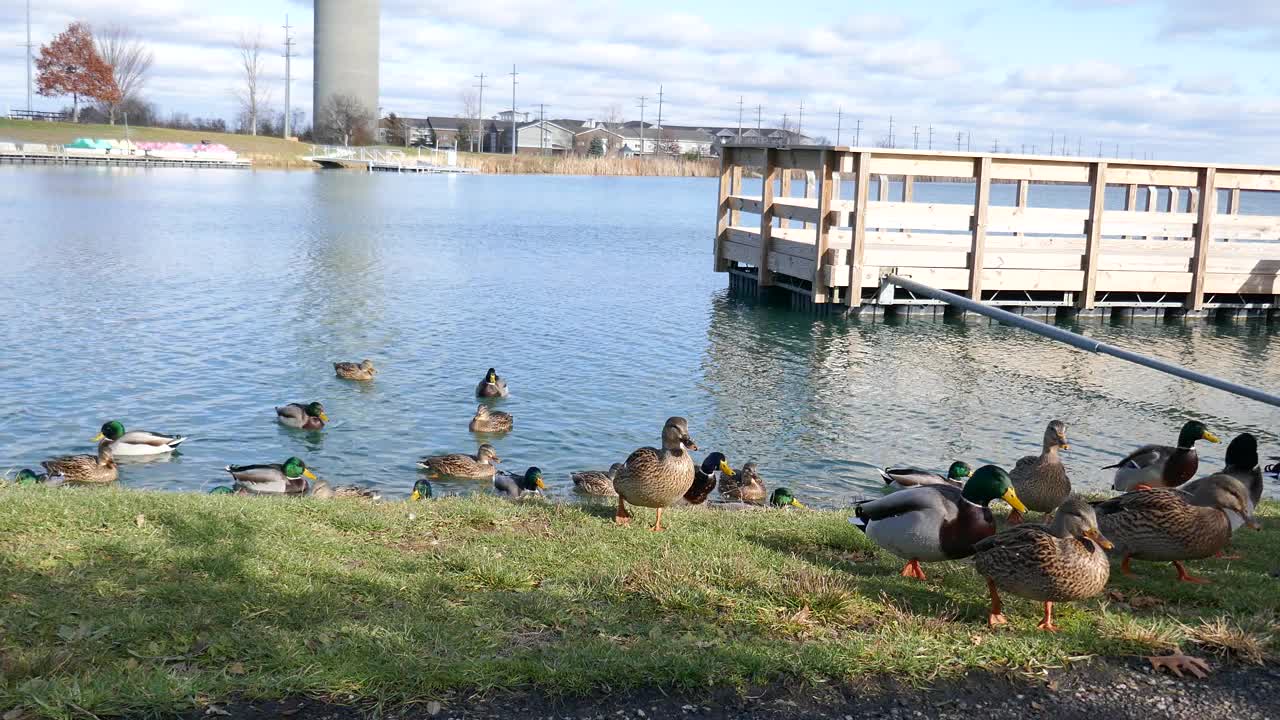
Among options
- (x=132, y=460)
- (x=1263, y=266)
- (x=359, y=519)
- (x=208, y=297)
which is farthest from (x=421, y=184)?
(x=359, y=519)

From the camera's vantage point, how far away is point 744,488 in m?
10.9

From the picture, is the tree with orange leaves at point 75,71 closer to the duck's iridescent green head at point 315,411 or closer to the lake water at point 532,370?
the lake water at point 532,370

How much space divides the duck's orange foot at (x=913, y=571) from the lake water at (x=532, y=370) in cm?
499

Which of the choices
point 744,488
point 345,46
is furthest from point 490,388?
point 345,46

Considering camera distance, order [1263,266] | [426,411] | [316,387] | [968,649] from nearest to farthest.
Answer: [968,649] < [426,411] < [316,387] < [1263,266]

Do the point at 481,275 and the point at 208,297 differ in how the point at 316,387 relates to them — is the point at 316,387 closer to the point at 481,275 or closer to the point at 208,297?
the point at 208,297

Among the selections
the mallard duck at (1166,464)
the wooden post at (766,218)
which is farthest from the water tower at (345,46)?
the mallard duck at (1166,464)

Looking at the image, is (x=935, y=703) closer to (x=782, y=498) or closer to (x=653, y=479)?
(x=653, y=479)

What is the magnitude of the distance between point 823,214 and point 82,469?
13658 millimetres

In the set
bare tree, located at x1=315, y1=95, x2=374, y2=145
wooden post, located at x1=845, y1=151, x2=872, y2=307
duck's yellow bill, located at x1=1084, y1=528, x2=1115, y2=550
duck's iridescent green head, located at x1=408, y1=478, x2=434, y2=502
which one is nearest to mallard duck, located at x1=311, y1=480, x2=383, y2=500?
duck's iridescent green head, located at x1=408, y1=478, x2=434, y2=502

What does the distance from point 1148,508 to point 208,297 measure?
21.1 meters

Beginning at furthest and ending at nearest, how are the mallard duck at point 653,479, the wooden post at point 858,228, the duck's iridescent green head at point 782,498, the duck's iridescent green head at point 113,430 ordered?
the wooden post at point 858,228 → the duck's iridescent green head at point 113,430 → the duck's iridescent green head at point 782,498 → the mallard duck at point 653,479

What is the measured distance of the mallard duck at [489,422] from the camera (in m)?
13.5

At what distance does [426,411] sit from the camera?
14.5m
